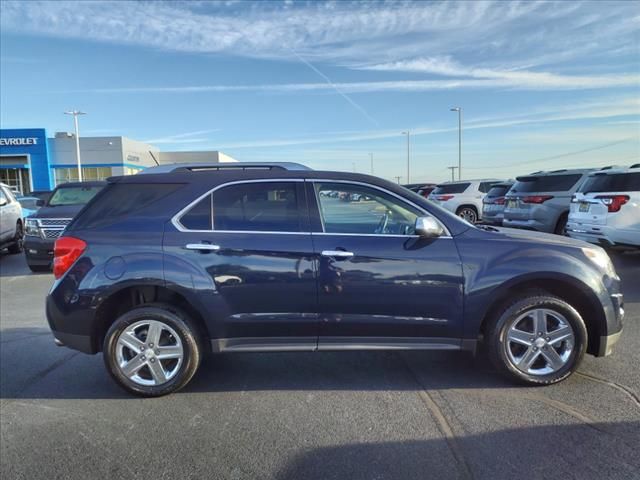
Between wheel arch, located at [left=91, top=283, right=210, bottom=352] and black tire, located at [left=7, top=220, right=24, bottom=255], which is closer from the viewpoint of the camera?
wheel arch, located at [left=91, top=283, right=210, bottom=352]

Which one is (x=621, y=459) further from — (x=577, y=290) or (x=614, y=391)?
(x=577, y=290)

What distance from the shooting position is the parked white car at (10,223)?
36.2 ft

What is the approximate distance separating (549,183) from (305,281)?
9725 millimetres

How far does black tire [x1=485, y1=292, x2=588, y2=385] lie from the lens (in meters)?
3.71

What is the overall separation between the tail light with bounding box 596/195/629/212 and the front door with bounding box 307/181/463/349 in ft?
19.4

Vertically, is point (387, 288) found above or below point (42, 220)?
below

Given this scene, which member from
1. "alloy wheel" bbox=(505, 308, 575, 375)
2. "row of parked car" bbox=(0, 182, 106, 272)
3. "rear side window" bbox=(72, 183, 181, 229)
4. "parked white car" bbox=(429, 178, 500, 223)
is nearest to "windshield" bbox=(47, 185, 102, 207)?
"row of parked car" bbox=(0, 182, 106, 272)

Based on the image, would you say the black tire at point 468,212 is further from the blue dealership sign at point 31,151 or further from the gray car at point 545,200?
the blue dealership sign at point 31,151

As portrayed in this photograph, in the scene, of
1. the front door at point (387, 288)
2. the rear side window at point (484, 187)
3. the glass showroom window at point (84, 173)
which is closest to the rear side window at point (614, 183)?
the front door at point (387, 288)

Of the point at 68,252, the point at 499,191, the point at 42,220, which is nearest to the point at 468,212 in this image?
the point at 499,191

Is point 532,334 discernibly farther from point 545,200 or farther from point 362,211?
point 545,200

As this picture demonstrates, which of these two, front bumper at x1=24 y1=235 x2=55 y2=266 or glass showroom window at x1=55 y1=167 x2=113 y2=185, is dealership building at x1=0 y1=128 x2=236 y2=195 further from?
front bumper at x1=24 y1=235 x2=55 y2=266

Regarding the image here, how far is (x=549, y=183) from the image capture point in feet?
37.3

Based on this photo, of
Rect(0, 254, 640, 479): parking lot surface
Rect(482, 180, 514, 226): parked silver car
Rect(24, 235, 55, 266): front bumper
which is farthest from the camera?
Rect(482, 180, 514, 226): parked silver car
